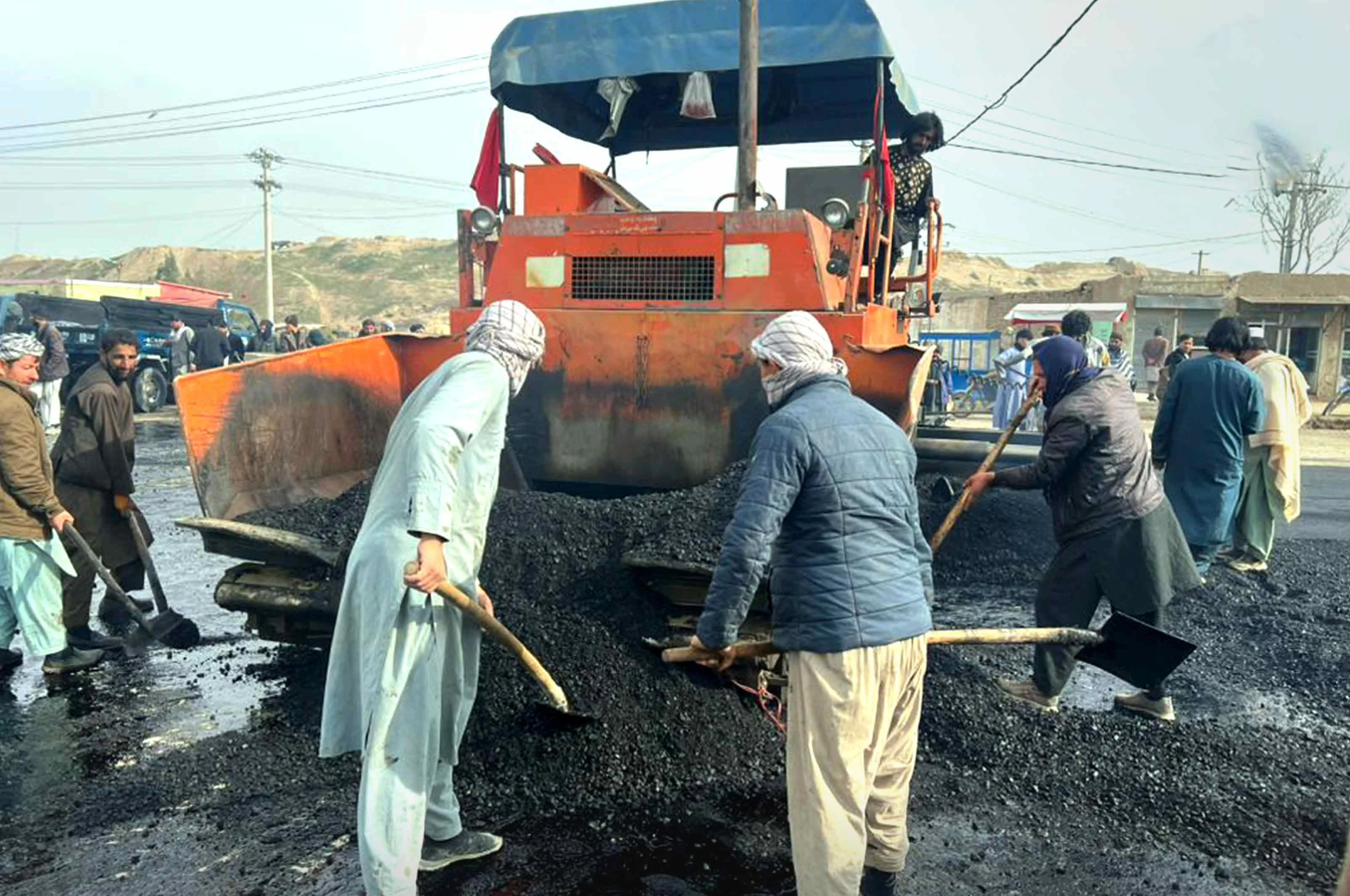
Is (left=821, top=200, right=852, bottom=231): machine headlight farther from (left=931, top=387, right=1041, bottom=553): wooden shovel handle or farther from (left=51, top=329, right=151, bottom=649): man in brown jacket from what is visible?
(left=51, top=329, right=151, bottom=649): man in brown jacket

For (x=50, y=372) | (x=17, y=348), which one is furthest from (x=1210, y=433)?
(x=50, y=372)

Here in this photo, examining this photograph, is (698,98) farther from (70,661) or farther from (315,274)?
(315,274)

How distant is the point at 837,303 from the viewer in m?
4.54

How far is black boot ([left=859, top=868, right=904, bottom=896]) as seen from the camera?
2434 mm

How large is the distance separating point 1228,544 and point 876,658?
5439mm

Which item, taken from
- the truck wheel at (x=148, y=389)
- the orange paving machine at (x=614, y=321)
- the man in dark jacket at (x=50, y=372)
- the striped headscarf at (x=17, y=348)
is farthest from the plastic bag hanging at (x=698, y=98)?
the truck wheel at (x=148, y=389)

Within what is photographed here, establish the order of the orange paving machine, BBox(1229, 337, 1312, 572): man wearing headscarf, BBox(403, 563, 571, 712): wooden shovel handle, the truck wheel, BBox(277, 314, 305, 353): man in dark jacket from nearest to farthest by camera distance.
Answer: BBox(403, 563, 571, 712): wooden shovel handle → the orange paving machine → BBox(1229, 337, 1312, 572): man wearing headscarf → the truck wheel → BBox(277, 314, 305, 353): man in dark jacket

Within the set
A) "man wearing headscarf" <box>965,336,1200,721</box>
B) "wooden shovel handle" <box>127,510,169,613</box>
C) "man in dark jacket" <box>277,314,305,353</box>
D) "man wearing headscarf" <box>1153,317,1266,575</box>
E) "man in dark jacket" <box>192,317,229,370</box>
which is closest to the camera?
"man wearing headscarf" <box>965,336,1200,721</box>

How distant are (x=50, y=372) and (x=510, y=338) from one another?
1213 cm

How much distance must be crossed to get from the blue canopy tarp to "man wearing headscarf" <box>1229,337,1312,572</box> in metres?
2.86

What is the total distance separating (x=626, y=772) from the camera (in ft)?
10.0

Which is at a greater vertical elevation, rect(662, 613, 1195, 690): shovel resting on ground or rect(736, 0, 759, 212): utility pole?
rect(736, 0, 759, 212): utility pole

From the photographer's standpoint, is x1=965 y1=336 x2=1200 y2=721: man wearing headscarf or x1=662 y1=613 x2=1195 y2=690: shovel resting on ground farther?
x1=965 y1=336 x2=1200 y2=721: man wearing headscarf

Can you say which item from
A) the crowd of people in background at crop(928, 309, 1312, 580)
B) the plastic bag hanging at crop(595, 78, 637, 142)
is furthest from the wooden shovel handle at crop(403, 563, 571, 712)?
the plastic bag hanging at crop(595, 78, 637, 142)
